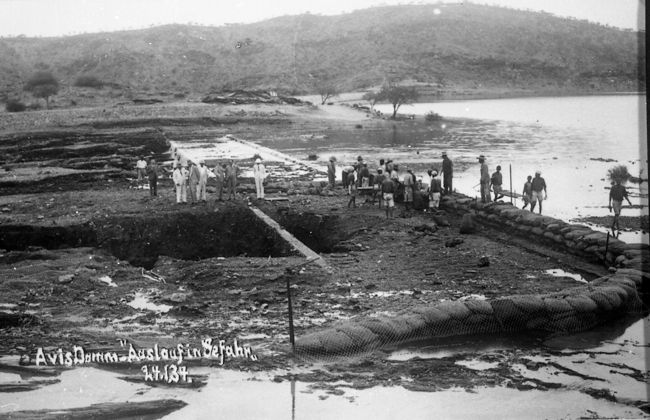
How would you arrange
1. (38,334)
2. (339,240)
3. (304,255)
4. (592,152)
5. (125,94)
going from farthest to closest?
1. (125,94)
2. (592,152)
3. (339,240)
4. (304,255)
5. (38,334)

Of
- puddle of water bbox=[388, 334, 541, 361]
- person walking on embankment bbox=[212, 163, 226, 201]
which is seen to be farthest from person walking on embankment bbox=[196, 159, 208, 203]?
puddle of water bbox=[388, 334, 541, 361]

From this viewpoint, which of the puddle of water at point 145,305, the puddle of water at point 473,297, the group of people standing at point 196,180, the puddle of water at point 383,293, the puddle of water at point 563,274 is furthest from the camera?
the group of people standing at point 196,180

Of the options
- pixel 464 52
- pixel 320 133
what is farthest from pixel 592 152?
pixel 464 52

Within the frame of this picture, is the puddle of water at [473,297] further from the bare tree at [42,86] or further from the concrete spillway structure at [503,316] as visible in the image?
the bare tree at [42,86]

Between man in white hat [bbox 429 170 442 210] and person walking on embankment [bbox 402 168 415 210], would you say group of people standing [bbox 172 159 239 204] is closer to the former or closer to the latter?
person walking on embankment [bbox 402 168 415 210]

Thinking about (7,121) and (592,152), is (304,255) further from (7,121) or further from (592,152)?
(7,121)

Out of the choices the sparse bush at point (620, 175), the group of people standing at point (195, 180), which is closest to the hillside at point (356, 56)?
the group of people standing at point (195, 180)

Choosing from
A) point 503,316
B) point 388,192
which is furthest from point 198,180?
point 503,316
